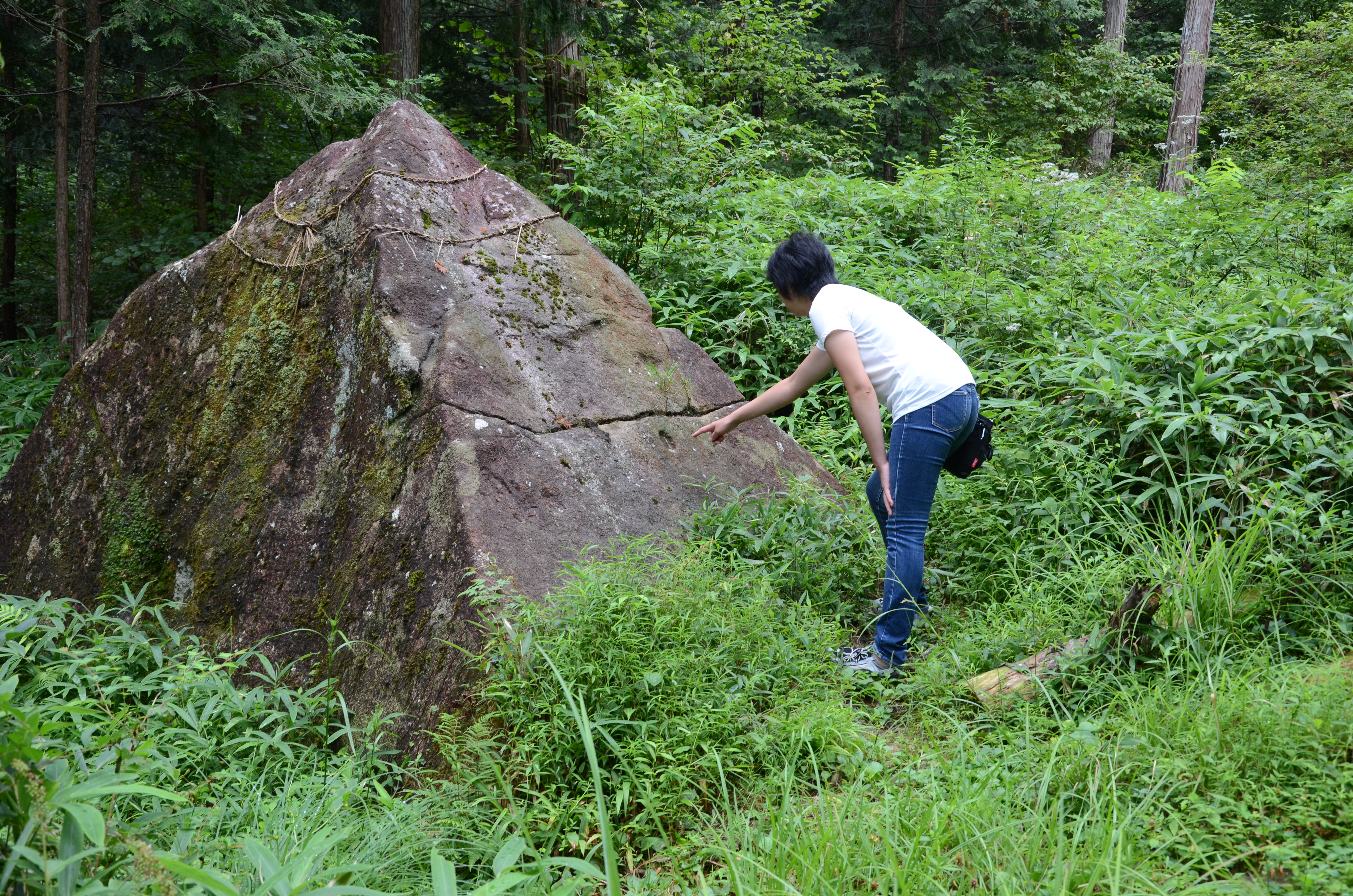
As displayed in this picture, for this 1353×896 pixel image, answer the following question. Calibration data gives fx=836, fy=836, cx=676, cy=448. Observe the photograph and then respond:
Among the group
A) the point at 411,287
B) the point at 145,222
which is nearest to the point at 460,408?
the point at 411,287

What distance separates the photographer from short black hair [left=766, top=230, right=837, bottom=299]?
11.0 ft

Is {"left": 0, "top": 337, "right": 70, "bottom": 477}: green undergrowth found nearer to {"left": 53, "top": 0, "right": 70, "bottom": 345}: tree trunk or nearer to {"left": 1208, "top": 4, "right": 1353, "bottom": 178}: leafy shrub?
{"left": 53, "top": 0, "right": 70, "bottom": 345}: tree trunk

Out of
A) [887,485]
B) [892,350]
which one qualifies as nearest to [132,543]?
[887,485]

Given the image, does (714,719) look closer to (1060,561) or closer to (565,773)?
(565,773)

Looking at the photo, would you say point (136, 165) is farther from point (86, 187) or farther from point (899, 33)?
point (899, 33)

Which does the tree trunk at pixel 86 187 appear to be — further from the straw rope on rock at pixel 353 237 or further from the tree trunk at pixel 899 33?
the tree trunk at pixel 899 33

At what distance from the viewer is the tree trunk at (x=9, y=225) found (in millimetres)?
8758

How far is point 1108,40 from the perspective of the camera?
13555 millimetres

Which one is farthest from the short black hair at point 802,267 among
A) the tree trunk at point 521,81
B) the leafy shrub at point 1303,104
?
the tree trunk at point 521,81

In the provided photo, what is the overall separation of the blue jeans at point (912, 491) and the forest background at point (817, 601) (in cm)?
21

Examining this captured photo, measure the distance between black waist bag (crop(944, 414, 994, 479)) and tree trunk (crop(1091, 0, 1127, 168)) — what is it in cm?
1256

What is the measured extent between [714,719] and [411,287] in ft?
8.22

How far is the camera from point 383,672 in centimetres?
309

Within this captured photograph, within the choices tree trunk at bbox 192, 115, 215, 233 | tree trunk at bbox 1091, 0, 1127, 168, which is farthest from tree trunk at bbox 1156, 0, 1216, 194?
tree trunk at bbox 192, 115, 215, 233
